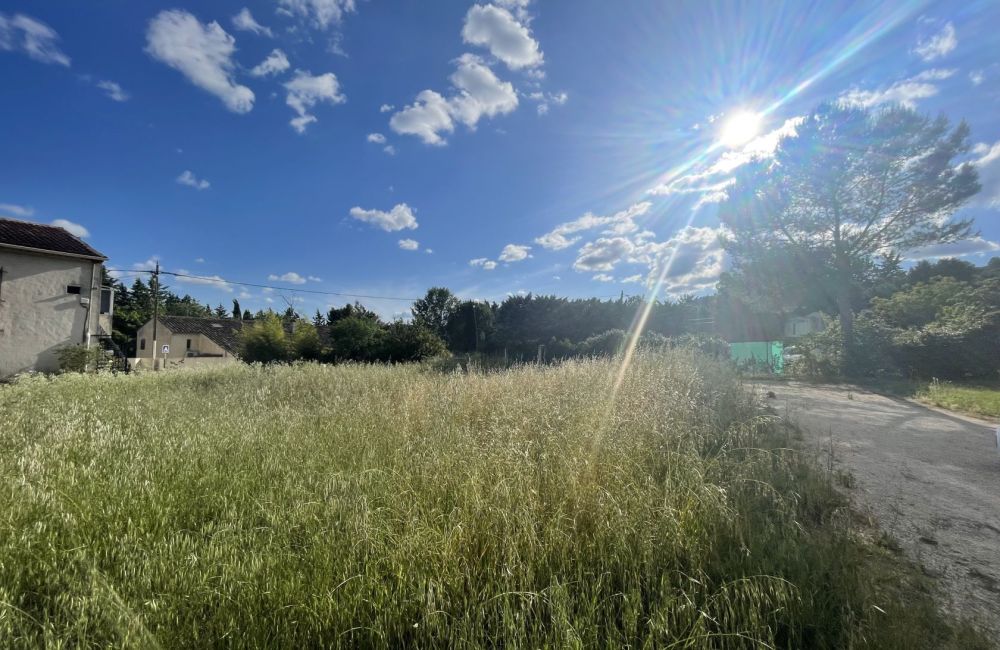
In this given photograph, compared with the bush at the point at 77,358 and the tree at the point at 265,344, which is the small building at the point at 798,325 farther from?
the bush at the point at 77,358

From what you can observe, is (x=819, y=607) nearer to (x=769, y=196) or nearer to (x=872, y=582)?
(x=872, y=582)

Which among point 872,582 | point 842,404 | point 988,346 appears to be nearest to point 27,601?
point 872,582

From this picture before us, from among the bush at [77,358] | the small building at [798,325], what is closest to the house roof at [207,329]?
the bush at [77,358]

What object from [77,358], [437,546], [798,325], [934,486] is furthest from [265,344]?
[798,325]

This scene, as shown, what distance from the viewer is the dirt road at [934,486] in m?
2.17

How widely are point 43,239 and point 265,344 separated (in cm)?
885

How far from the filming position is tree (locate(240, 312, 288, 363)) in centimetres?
1943

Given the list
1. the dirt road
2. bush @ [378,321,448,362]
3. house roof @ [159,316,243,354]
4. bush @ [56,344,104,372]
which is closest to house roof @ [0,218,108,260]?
bush @ [56,344,104,372]

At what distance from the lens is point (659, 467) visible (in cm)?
291

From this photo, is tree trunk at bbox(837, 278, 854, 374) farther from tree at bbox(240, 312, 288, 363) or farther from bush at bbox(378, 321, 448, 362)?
tree at bbox(240, 312, 288, 363)

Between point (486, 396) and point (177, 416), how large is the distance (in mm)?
3704

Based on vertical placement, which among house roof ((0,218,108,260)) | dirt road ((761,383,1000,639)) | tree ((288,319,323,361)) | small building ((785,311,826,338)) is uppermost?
house roof ((0,218,108,260))

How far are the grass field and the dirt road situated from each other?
0.94 feet

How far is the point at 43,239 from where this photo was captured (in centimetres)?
1502
